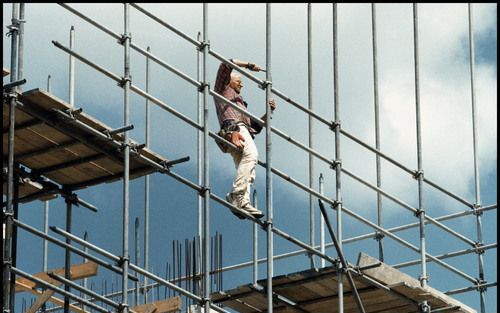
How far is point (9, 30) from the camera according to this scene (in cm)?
1698

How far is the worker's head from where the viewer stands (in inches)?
771

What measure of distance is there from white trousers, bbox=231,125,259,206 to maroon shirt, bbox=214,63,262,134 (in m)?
0.23

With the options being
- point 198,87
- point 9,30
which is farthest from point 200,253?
point 9,30

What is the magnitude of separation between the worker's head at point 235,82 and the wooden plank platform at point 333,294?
2315 millimetres

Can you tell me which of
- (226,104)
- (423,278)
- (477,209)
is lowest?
(423,278)

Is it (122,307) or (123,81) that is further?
(123,81)

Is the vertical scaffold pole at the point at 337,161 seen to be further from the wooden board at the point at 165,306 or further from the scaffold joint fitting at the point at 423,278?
the wooden board at the point at 165,306

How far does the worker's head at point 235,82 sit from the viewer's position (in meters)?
19.6

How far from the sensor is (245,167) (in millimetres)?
18891

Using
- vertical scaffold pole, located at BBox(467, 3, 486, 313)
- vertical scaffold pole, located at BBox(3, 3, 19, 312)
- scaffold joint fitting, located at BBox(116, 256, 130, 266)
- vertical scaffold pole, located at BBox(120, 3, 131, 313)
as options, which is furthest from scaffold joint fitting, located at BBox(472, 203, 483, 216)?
vertical scaffold pole, located at BBox(3, 3, 19, 312)

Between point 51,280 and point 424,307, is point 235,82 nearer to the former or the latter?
point 51,280

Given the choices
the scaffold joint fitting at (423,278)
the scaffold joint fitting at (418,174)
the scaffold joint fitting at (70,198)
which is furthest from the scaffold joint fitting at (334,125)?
the scaffold joint fitting at (70,198)

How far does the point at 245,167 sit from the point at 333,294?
81.9 inches

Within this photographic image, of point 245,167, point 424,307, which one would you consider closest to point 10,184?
point 245,167
